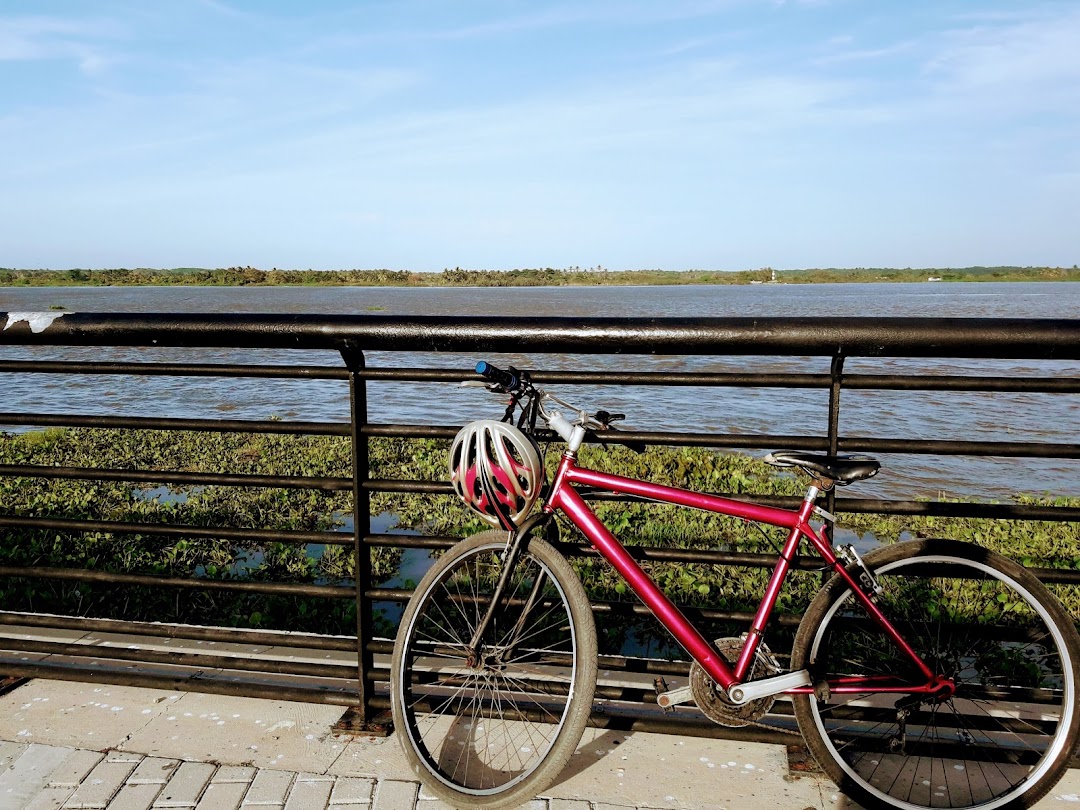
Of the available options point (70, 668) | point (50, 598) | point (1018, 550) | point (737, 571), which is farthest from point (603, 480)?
point (1018, 550)

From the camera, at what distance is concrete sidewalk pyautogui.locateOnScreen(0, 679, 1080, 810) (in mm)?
2607

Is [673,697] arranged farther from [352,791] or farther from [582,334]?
[582,334]

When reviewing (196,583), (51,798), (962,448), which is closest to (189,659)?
(196,583)

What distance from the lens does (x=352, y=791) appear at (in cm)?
266

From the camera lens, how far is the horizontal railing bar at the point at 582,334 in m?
2.57

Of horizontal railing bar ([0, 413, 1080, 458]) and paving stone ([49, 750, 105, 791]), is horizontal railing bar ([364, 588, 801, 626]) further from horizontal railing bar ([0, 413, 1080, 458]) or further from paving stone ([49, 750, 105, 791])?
paving stone ([49, 750, 105, 791])

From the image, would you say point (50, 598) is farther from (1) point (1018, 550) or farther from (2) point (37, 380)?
(2) point (37, 380)

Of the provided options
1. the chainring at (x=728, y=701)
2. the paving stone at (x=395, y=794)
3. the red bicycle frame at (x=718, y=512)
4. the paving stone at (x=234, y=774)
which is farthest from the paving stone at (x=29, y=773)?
the chainring at (x=728, y=701)

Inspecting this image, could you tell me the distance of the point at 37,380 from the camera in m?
22.2

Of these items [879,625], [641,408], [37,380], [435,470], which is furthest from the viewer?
[37,380]

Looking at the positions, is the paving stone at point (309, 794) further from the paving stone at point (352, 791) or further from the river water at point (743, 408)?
the river water at point (743, 408)

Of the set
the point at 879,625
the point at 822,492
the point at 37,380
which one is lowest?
the point at 37,380

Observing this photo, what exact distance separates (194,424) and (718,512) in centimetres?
183

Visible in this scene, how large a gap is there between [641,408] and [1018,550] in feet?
28.8
